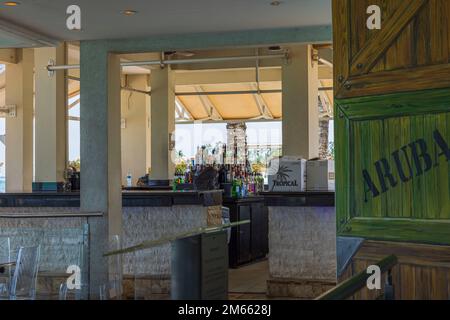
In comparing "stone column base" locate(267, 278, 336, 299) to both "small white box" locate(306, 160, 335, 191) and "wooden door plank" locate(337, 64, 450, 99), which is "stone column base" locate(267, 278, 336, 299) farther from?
"wooden door plank" locate(337, 64, 450, 99)

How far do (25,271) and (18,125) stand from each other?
26.6 feet

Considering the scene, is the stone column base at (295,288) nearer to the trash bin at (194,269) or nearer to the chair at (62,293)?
the chair at (62,293)

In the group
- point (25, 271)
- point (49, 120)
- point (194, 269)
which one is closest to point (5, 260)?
point (25, 271)

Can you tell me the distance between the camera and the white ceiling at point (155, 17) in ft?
19.7

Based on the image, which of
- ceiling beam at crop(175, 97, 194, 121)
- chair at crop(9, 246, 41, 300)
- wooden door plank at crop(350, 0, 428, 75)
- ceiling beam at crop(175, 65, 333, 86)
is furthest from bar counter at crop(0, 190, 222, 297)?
ceiling beam at crop(175, 97, 194, 121)

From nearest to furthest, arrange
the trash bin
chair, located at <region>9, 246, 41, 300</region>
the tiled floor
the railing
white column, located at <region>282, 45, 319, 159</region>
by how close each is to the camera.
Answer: the trash bin, the railing, chair, located at <region>9, 246, 41, 300</region>, the tiled floor, white column, located at <region>282, 45, 319, 159</region>

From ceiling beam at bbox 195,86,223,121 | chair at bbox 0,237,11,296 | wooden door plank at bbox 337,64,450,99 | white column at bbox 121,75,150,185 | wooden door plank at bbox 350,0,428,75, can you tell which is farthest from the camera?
ceiling beam at bbox 195,86,223,121

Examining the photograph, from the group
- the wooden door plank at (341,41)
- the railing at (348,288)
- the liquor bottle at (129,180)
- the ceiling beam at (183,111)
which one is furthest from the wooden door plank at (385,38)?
the ceiling beam at (183,111)

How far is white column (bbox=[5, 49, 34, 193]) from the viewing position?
41.7 ft

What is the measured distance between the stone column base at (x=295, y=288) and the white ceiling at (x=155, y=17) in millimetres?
2731

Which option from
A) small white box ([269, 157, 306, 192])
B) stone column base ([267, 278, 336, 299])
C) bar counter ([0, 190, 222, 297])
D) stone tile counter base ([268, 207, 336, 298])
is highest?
small white box ([269, 157, 306, 192])

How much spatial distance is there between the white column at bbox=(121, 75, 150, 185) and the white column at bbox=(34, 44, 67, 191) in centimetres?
449
